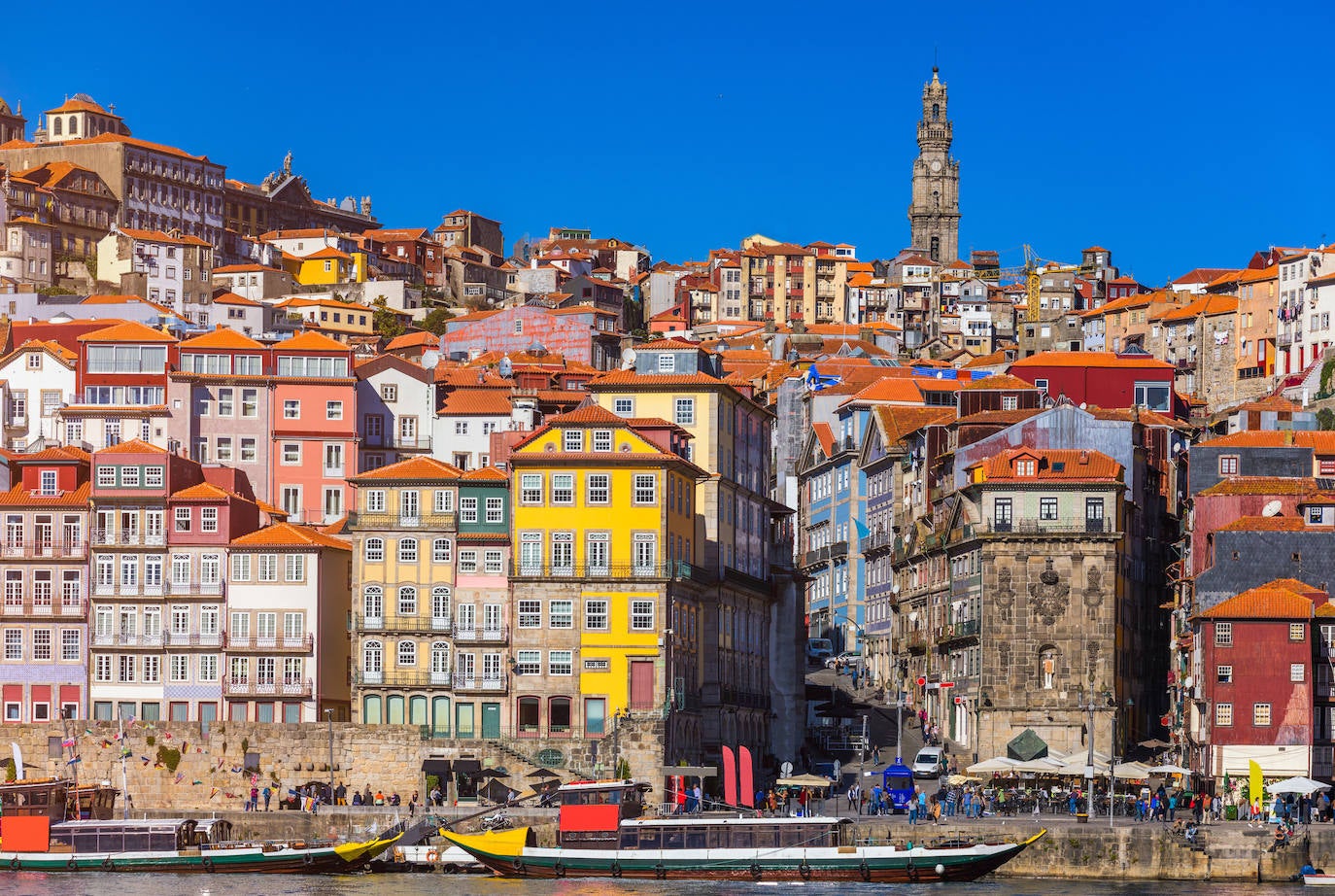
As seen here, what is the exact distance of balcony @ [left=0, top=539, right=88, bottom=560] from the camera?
95.9 metres

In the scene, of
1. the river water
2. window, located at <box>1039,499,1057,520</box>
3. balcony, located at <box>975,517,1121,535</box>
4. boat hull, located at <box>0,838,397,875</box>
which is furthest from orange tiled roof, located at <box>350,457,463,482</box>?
window, located at <box>1039,499,1057,520</box>

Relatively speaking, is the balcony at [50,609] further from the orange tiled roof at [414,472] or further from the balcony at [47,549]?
the orange tiled roof at [414,472]

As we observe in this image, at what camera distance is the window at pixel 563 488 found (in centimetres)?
A: 9075

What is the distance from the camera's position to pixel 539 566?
90188mm

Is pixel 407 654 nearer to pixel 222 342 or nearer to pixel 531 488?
pixel 531 488

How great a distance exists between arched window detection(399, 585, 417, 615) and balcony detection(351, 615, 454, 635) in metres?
0.17

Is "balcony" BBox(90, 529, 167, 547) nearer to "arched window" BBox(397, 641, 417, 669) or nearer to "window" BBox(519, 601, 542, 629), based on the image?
"arched window" BBox(397, 641, 417, 669)

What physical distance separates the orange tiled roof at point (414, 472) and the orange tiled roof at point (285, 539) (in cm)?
345

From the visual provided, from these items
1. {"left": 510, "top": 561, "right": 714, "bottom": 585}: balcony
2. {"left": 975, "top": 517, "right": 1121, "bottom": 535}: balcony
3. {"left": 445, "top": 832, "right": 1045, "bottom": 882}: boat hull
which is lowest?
{"left": 445, "top": 832, "right": 1045, "bottom": 882}: boat hull

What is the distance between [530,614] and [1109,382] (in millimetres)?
43775

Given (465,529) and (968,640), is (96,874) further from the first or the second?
(968,640)

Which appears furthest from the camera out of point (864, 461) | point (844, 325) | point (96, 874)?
point (844, 325)

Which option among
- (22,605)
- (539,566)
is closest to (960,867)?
(539,566)

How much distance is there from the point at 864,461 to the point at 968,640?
83.3 ft
